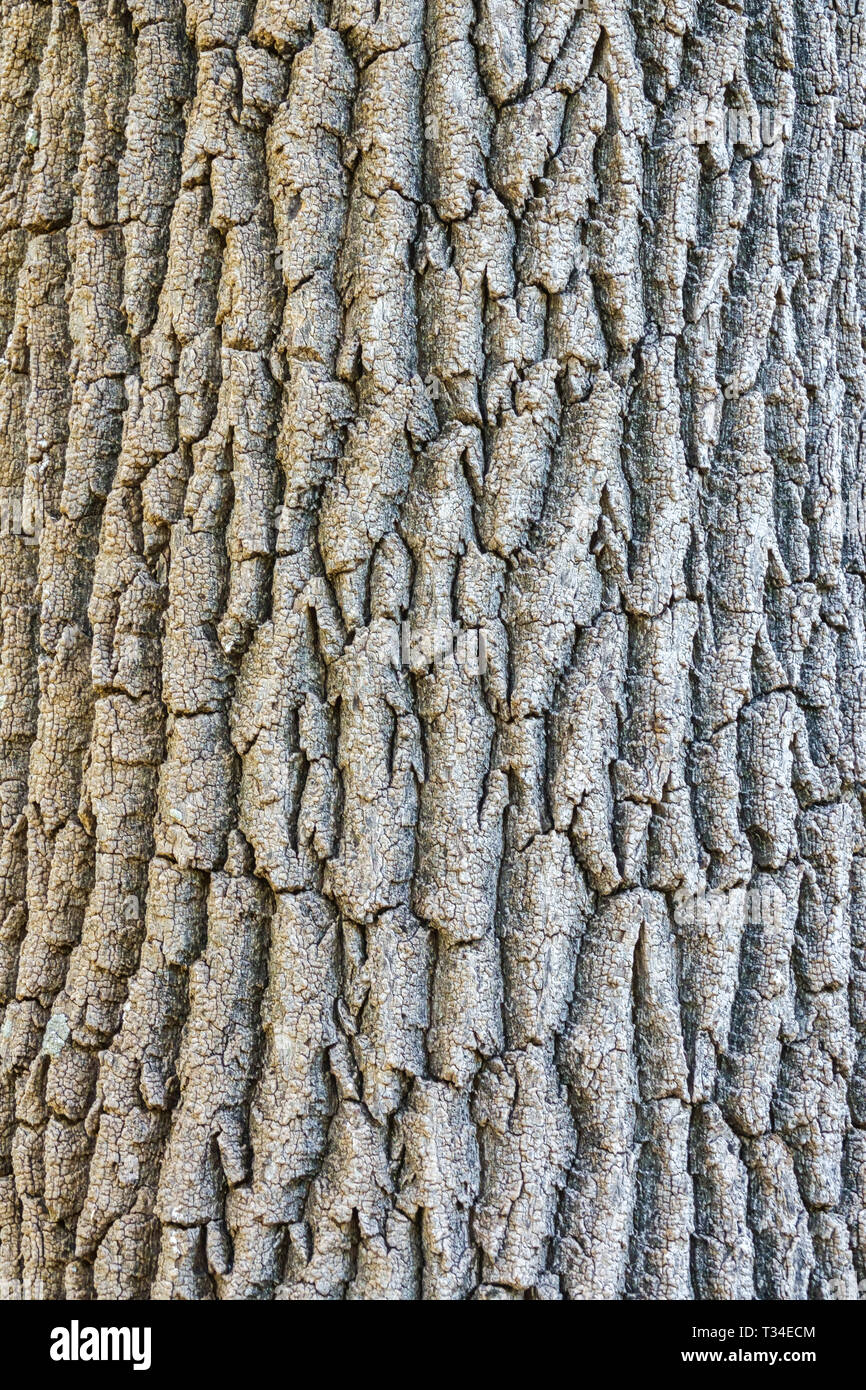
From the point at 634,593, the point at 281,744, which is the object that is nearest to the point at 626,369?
the point at 634,593

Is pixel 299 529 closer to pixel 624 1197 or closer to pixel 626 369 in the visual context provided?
pixel 626 369

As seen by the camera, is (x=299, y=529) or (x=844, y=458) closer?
(x=299, y=529)

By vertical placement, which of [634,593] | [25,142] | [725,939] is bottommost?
[725,939]

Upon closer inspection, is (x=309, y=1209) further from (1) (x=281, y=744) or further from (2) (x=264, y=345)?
(2) (x=264, y=345)
